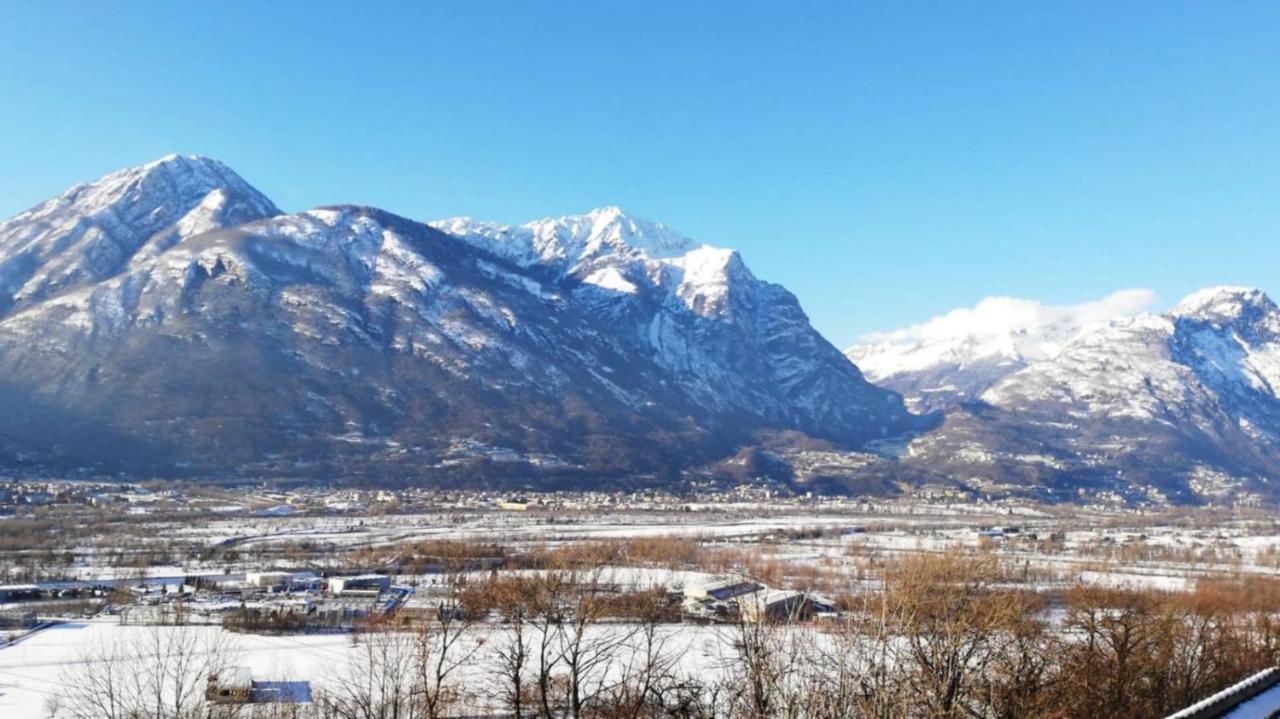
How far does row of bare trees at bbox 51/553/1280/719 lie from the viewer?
1917cm

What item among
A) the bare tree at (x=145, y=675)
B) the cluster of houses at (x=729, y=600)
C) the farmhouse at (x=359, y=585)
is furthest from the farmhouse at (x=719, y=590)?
the bare tree at (x=145, y=675)

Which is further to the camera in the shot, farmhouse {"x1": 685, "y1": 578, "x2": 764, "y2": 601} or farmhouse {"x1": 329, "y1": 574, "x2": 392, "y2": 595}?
farmhouse {"x1": 329, "y1": 574, "x2": 392, "y2": 595}

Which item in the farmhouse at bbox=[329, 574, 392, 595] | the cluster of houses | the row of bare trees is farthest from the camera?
the farmhouse at bbox=[329, 574, 392, 595]

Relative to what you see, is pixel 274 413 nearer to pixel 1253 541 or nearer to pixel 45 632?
pixel 45 632

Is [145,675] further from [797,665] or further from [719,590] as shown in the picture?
[719,590]

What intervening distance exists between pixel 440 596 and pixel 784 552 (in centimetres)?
4443

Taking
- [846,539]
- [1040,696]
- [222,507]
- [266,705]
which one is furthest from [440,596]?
[222,507]

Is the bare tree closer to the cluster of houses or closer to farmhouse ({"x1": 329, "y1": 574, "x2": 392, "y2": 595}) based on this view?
farmhouse ({"x1": 329, "y1": 574, "x2": 392, "y2": 595})

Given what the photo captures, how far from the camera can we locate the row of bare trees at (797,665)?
62.9 ft

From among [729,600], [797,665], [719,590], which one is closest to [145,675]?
[797,665]

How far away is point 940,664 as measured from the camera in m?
20.6

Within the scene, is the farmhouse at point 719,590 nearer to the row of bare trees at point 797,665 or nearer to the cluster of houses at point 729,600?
the cluster of houses at point 729,600

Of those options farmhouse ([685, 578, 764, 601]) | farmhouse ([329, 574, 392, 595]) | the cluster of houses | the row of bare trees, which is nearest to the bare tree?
the row of bare trees

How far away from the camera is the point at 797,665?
101ft
